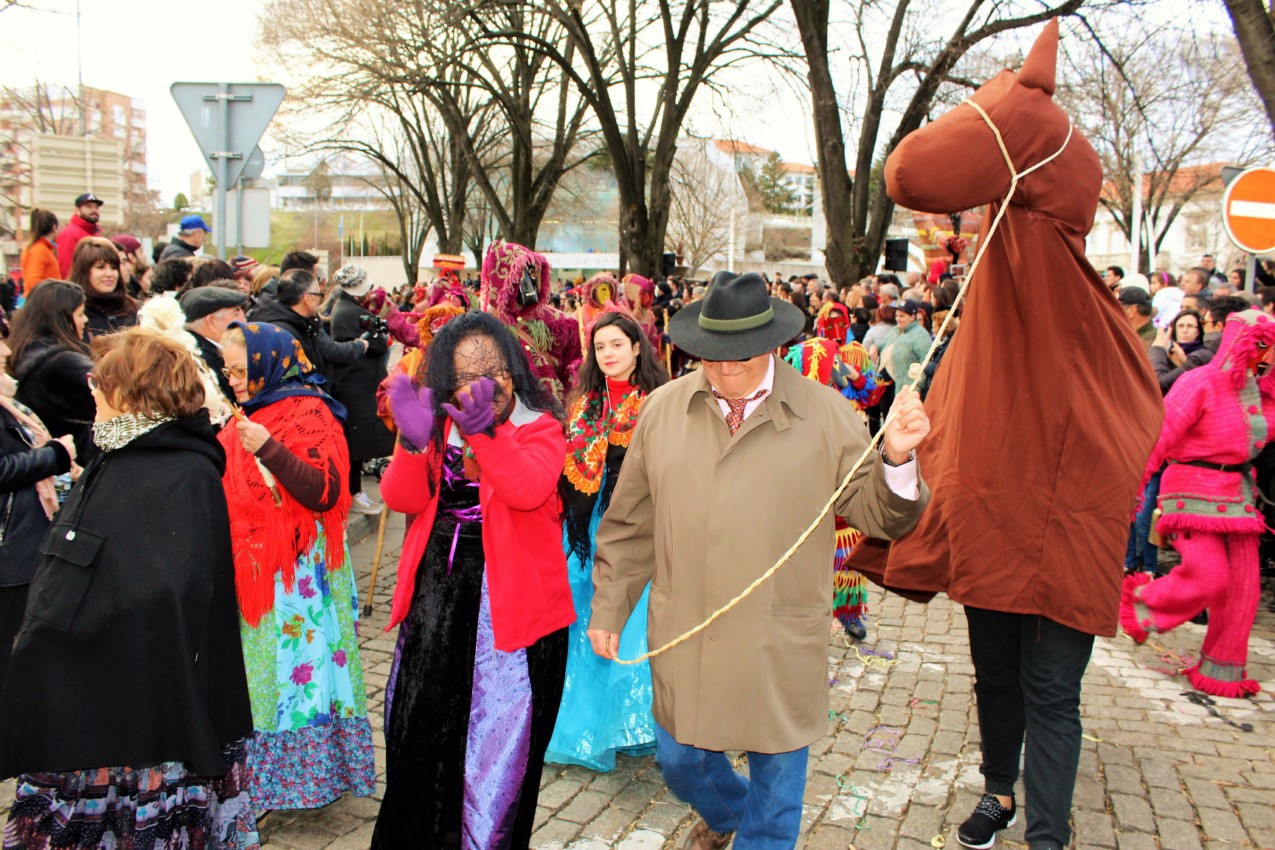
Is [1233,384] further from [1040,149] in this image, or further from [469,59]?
[469,59]

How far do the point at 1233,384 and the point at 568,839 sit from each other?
12.9 ft

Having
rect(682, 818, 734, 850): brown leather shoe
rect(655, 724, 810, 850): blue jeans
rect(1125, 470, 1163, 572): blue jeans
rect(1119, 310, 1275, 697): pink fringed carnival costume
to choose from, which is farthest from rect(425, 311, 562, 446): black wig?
rect(1125, 470, 1163, 572): blue jeans

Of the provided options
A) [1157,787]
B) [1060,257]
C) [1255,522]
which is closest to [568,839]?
[1157,787]

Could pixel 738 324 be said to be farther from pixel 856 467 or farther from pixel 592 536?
pixel 592 536

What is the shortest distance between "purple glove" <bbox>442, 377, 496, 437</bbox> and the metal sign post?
4.89 meters

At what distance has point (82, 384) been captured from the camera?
4168 millimetres

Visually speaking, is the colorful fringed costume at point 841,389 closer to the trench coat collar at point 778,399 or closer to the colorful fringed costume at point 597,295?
the colorful fringed costume at point 597,295

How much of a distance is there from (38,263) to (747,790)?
672cm

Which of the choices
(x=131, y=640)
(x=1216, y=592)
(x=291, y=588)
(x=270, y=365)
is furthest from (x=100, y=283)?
(x=1216, y=592)

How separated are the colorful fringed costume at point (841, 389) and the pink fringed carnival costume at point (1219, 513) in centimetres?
139

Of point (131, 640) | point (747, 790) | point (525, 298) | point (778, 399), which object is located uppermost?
point (525, 298)

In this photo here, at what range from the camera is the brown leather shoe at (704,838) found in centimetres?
341

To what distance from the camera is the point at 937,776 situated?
4.08m

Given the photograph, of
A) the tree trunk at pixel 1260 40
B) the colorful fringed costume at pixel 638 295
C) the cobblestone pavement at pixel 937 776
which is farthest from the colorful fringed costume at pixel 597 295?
the tree trunk at pixel 1260 40
